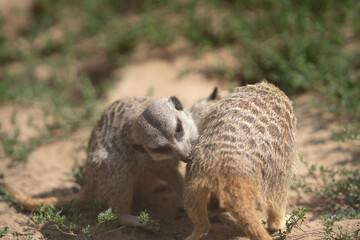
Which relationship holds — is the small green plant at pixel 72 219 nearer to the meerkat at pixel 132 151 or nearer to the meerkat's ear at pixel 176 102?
the meerkat at pixel 132 151

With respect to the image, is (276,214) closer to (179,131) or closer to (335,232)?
(335,232)

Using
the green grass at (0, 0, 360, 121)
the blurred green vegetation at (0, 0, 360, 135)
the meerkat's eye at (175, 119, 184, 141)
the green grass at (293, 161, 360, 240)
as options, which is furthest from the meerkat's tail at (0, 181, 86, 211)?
the green grass at (0, 0, 360, 121)

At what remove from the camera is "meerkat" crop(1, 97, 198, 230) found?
306 cm

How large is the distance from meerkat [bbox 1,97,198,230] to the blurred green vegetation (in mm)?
1522

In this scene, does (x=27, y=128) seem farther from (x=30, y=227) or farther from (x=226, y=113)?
(x=226, y=113)

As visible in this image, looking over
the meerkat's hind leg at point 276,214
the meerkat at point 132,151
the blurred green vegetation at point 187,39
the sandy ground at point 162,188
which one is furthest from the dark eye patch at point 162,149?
the blurred green vegetation at point 187,39

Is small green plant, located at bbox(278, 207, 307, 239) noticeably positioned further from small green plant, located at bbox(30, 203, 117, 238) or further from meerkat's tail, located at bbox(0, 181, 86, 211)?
meerkat's tail, located at bbox(0, 181, 86, 211)

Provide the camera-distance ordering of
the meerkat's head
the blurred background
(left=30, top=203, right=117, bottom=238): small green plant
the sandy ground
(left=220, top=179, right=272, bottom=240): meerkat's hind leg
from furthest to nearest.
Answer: the blurred background → the sandy ground → the meerkat's head → (left=30, top=203, right=117, bottom=238): small green plant → (left=220, top=179, right=272, bottom=240): meerkat's hind leg

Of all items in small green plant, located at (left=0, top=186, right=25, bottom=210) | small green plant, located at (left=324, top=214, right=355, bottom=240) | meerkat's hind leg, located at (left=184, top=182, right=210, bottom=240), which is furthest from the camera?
small green plant, located at (left=0, top=186, right=25, bottom=210)

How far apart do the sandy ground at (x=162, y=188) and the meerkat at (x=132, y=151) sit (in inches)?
9.8

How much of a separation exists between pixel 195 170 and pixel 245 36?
332 cm

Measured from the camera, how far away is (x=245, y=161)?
245cm

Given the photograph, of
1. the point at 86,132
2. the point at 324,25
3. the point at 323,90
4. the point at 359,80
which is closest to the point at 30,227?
the point at 86,132

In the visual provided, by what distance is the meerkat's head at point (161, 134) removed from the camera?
3016 millimetres
